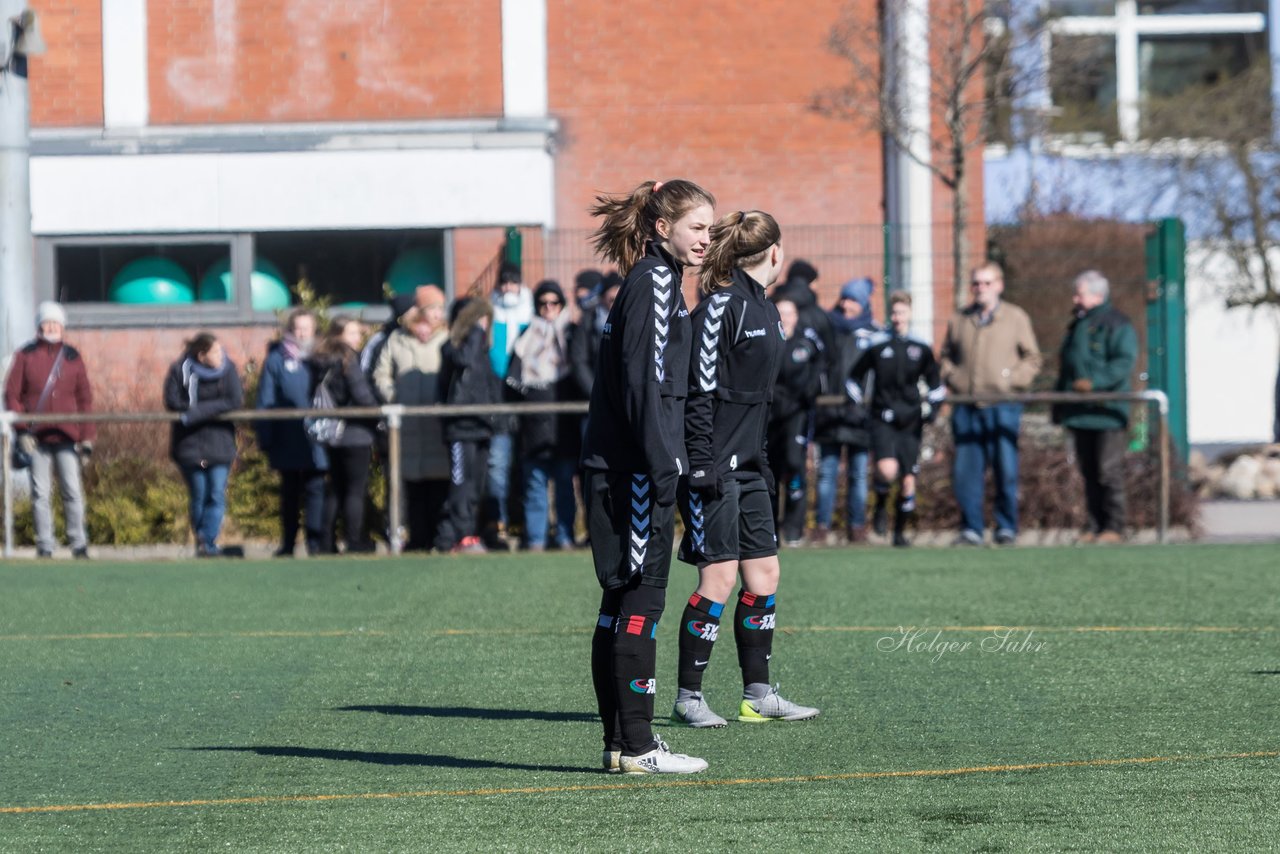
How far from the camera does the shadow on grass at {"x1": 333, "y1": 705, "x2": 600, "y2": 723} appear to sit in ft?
22.5

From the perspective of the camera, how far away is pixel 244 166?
19828 millimetres

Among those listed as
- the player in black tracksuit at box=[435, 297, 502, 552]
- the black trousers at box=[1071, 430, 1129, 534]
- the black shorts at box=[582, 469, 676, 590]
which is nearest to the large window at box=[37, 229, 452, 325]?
the player in black tracksuit at box=[435, 297, 502, 552]

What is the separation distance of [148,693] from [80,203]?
1329 centimetres

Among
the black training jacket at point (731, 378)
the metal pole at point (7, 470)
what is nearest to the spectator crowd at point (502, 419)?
the metal pole at point (7, 470)

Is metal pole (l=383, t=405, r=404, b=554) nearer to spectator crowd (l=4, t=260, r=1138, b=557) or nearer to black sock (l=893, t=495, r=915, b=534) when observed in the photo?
spectator crowd (l=4, t=260, r=1138, b=557)

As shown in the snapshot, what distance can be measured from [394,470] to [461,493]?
1.72 feet

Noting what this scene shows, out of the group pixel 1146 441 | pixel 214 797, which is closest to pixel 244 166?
pixel 1146 441

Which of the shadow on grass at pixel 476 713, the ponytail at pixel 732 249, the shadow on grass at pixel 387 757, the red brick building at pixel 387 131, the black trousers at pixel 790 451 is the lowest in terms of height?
the shadow on grass at pixel 476 713

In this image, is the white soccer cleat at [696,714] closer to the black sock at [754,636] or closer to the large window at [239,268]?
the black sock at [754,636]

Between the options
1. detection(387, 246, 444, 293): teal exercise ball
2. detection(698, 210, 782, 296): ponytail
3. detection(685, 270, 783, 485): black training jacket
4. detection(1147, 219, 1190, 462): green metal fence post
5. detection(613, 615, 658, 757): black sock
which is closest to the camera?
detection(613, 615, 658, 757): black sock

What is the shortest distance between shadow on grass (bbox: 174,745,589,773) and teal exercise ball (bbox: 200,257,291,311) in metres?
13.7

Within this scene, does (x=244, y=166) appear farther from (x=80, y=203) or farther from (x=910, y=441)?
(x=910, y=441)

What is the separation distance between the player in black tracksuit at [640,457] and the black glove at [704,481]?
0.48m

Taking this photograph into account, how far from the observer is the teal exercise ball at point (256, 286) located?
1972 cm
